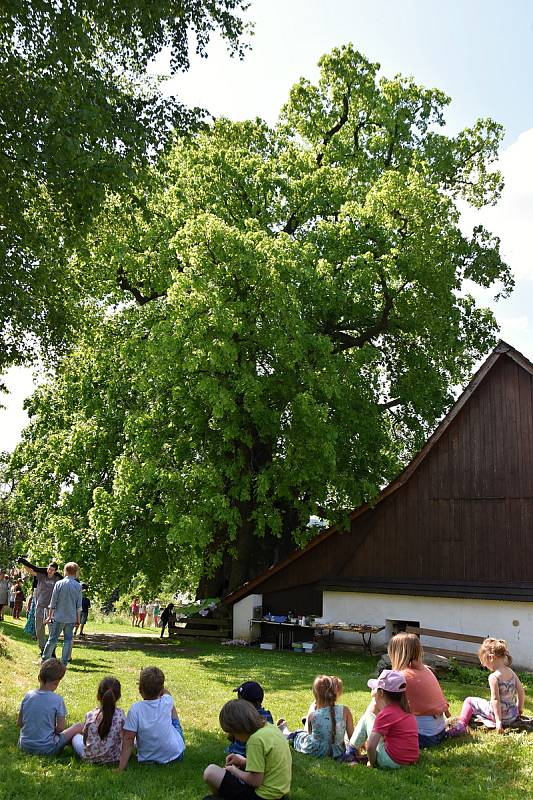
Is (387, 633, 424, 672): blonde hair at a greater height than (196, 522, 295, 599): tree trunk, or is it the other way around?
(196, 522, 295, 599): tree trunk

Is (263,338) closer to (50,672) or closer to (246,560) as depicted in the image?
(246,560)

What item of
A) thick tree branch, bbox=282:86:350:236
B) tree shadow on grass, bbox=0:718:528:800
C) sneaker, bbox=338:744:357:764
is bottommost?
tree shadow on grass, bbox=0:718:528:800

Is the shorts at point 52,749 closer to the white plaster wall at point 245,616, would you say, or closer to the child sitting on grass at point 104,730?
the child sitting on grass at point 104,730

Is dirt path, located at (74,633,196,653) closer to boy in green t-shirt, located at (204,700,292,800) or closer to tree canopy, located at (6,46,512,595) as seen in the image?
tree canopy, located at (6,46,512,595)

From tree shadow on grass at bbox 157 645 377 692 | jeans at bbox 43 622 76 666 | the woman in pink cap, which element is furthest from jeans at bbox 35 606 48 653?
the woman in pink cap

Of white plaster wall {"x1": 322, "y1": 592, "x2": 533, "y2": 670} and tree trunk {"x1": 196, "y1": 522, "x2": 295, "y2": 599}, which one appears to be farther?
tree trunk {"x1": 196, "y1": 522, "x2": 295, "y2": 599}

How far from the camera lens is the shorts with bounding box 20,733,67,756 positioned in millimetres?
7352

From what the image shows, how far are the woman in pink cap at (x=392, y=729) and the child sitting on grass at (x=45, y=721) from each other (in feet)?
10.1

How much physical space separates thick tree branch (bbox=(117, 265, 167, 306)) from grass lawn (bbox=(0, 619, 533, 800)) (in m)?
12.1

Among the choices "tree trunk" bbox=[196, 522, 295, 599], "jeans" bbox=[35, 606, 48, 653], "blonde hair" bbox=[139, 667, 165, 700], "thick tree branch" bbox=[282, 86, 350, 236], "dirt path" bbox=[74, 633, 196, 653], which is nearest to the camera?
"blonde hair" bbox=[139, 667, 165, 700]

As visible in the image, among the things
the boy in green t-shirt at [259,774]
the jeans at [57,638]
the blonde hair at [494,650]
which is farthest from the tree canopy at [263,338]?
the boy in green t-shirt at [259,774]

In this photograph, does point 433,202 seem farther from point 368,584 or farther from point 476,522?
point 368,584

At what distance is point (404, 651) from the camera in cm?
808

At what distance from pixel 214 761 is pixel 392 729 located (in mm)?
1838
